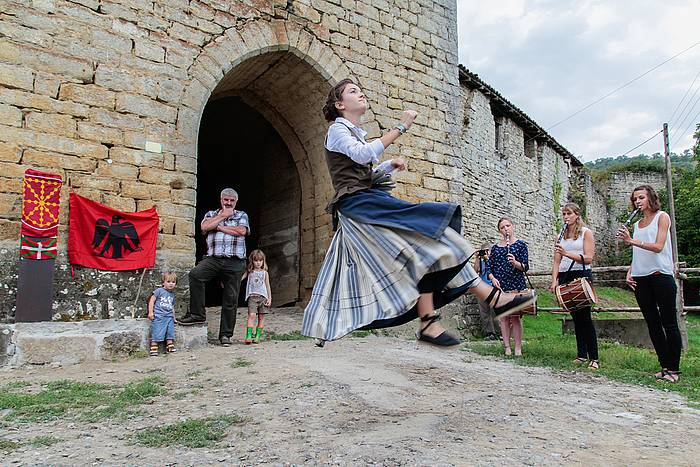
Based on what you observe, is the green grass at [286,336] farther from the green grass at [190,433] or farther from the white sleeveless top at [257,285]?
the green grass at [190,433]

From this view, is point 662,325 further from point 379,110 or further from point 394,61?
point 394,61

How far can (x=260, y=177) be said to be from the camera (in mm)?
9875

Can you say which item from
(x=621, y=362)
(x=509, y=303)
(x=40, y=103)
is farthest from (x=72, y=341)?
(x=621, y=362)

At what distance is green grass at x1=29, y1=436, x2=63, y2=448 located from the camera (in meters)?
2.70

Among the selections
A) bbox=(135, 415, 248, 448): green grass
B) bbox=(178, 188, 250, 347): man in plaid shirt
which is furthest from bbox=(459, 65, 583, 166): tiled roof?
bbox=(135, 415, 248, 448): green grass

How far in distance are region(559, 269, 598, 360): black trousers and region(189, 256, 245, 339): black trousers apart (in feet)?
11.6

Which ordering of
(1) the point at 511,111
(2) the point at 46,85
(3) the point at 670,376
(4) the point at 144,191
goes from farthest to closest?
(1) the point at 511,111, (4) the point at 144,191, (2) the point at 46,85, (3) the point at 670,376

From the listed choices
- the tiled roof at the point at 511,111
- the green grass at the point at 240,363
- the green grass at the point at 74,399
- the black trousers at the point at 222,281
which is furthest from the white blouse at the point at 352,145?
the tiled roof at the point at 511,111

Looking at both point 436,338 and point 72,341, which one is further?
point 72,341

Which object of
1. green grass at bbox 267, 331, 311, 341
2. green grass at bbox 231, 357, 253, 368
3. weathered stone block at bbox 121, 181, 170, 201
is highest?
weathered stone block at bbox 121, 181, 170, 201

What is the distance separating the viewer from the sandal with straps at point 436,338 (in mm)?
2627

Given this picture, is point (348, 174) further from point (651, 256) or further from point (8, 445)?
point (651, 256)

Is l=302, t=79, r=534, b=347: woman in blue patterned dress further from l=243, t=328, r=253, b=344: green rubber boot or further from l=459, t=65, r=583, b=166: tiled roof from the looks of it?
l=459, t=65, r=583, b=166: tiled roof

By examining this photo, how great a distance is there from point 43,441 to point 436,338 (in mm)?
2091
